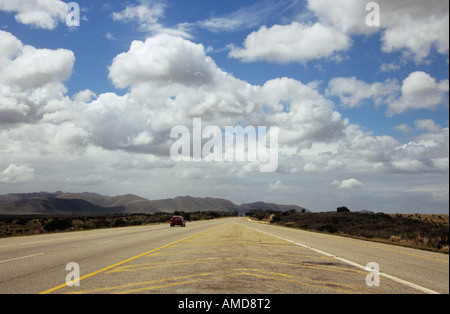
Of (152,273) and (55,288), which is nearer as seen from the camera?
(55,288)

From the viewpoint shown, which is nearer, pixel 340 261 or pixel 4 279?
pixel 4 279
